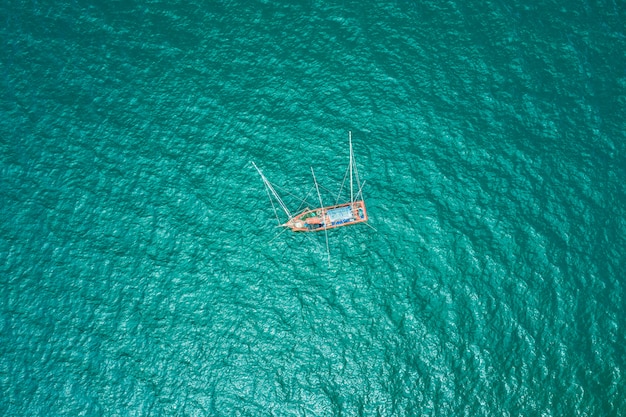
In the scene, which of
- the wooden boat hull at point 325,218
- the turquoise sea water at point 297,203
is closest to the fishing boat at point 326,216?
the wooden boat hull at point 325,218

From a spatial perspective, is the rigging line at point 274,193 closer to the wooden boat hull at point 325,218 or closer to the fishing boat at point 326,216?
the fishing boat at point 326,216

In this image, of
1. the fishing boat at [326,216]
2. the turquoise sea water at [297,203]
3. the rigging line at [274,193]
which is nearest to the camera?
the turquoise sea water at [297,203]

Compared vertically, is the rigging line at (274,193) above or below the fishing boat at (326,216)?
above

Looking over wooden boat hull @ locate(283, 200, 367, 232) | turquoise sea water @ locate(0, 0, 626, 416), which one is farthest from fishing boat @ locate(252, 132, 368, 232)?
turquoise sea water @ locate(0, 0, 626, 416)

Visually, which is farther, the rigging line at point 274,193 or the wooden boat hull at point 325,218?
the rigging line at point 274,193

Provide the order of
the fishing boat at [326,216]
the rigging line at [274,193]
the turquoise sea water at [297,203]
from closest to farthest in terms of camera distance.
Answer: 1. the turquoise sea water at [297,203]
2. the fishing boat at [326,216]
3. the rigging line at [274,193]

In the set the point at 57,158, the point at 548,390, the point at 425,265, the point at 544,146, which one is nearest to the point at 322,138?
the point at 425,265

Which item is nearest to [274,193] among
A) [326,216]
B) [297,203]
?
[297,203]

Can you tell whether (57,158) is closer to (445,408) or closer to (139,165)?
(139,165)
